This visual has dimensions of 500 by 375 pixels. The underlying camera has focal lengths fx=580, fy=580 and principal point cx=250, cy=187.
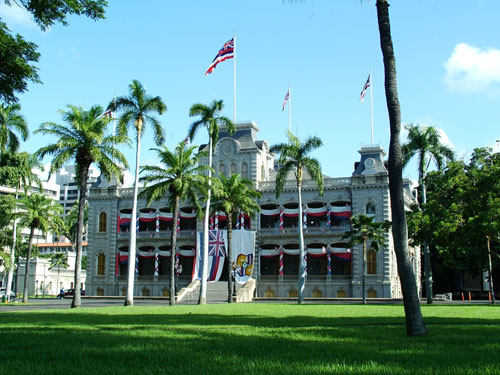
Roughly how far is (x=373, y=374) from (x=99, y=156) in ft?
96.8

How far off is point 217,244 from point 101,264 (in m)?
15.9

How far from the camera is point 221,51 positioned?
46406 millimetres

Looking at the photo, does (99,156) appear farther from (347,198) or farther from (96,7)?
(347,198)

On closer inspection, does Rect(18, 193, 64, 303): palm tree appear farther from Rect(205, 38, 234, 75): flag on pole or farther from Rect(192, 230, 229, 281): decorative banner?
Rect(205, 38, 234, 75): flag on pole

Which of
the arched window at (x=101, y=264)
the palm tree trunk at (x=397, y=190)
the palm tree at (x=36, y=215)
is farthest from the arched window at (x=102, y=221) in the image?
the palm tree trunk at (x=397, y=190)

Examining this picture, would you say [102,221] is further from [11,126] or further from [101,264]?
[11,126]

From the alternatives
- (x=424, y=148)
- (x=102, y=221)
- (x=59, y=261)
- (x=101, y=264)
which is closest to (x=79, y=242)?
(x=424, y=148)

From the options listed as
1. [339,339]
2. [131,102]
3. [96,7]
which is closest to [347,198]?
[131,102]

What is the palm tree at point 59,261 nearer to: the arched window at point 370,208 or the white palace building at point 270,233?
the white palace building at point 270,233

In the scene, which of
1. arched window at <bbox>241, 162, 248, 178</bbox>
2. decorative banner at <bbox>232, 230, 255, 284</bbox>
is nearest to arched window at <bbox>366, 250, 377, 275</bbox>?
decorative banner at <bbox>232, 230, 255, 284</bbox>

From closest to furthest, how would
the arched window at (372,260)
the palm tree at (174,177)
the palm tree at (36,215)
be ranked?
1. the palm tree at (174,177)
2. the palm tree at (36,215)
3. the arched window at (372,260)

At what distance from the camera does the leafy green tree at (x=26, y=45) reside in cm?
1819

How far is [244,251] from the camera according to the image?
202ft

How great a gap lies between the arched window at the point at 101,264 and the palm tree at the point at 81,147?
33.7 metres
